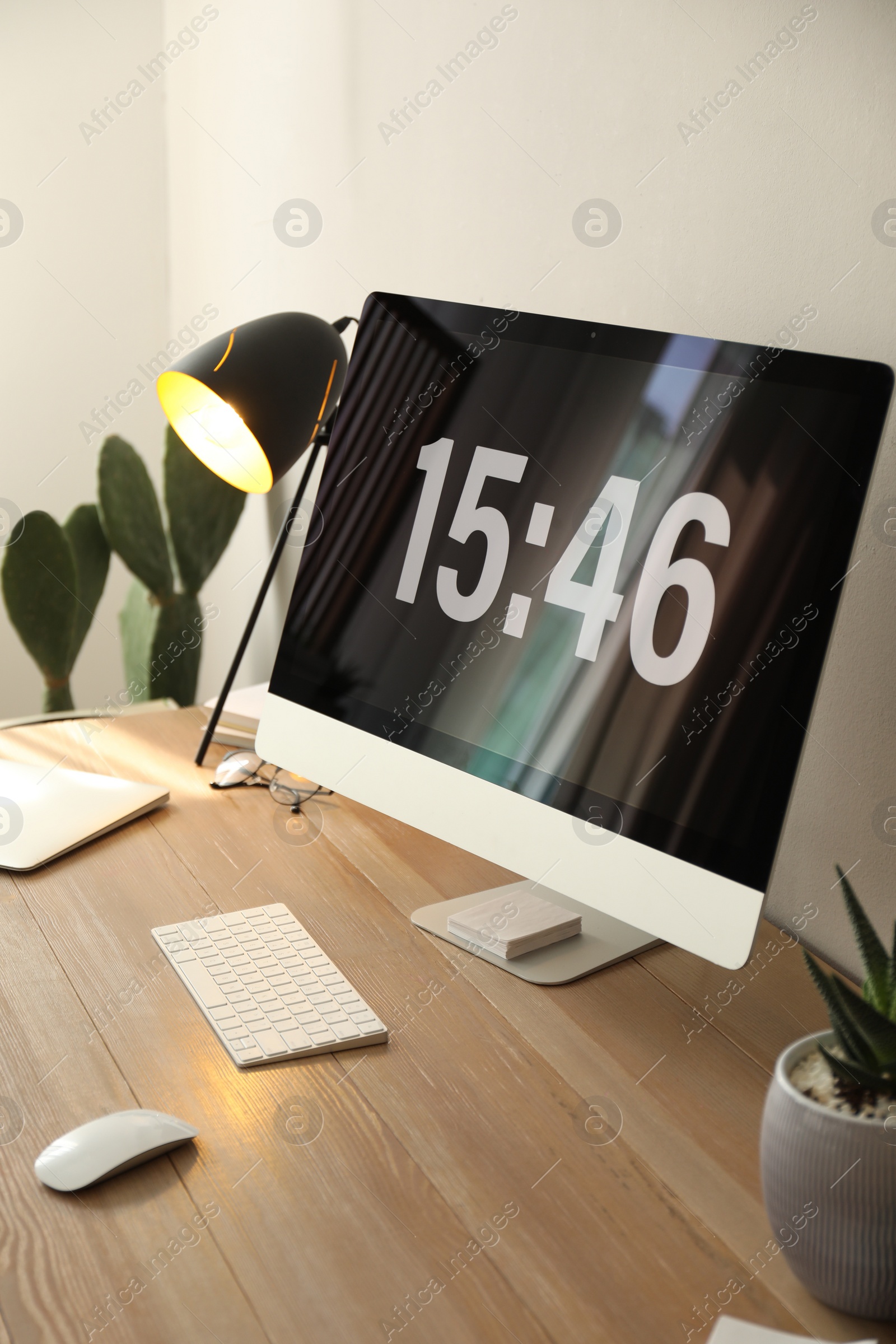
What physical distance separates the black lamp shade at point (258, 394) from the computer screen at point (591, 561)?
11cm

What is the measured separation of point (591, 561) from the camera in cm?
83

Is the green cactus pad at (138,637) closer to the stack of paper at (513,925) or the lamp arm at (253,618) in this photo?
the lamp arm at (253,618)

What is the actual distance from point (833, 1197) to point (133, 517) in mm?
1563

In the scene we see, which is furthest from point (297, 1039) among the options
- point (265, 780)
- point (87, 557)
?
point (87, 557)

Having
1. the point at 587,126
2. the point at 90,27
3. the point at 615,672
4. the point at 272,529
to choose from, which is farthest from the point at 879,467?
the point at 90,27

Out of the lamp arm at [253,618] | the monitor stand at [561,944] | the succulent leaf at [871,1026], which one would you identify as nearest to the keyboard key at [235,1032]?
the monitor stand at [561,944]

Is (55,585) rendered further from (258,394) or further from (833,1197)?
(833,1197)

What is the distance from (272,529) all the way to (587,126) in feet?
3.14

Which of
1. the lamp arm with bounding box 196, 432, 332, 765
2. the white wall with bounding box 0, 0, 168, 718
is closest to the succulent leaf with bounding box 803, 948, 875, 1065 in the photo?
the lamp arm with bounding box 196, 432, 332, 765

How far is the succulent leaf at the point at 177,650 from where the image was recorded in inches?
72.9

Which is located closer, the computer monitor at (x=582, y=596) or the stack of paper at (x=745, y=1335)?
the stack of paper at (x=745, y=1335)

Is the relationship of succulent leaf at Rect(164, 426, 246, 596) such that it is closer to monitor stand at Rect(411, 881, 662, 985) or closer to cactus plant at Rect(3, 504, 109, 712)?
cactus plant at Rect(3, 504, 109, 712)

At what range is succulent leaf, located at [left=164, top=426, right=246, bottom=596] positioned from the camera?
1.80 m

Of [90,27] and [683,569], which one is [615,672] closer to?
[683,569]
